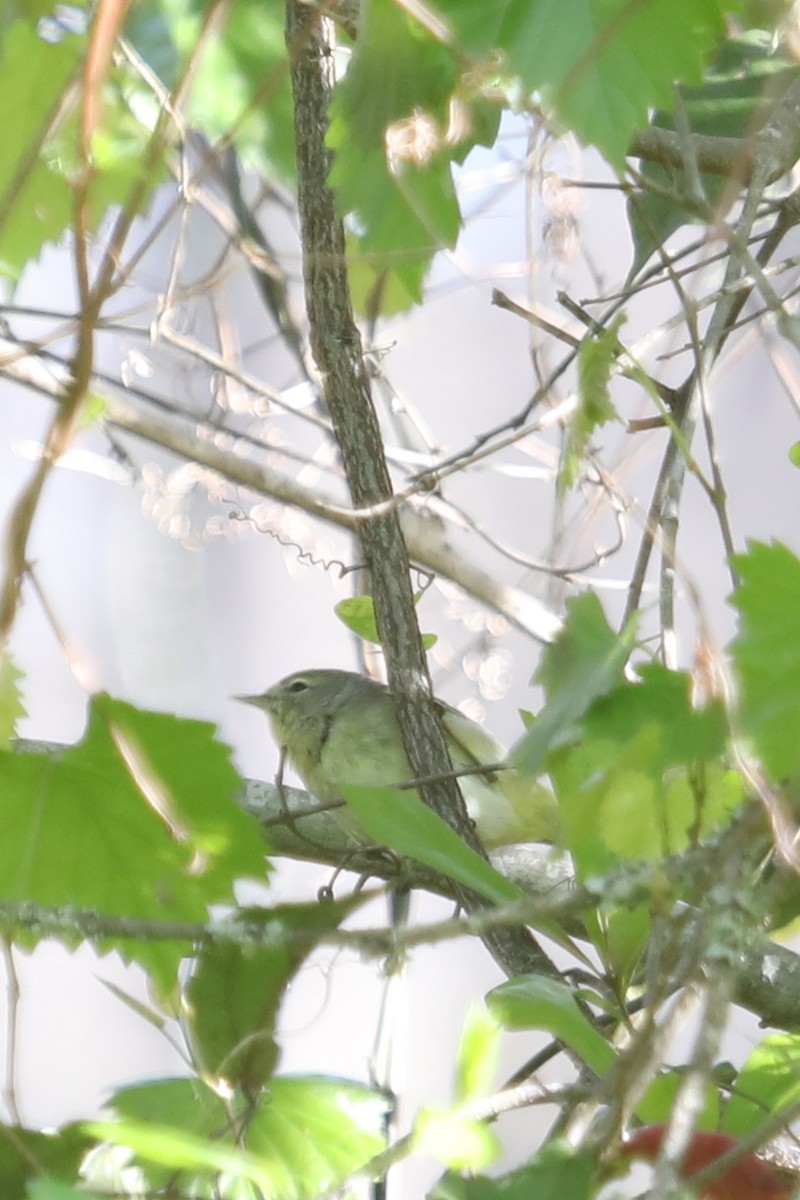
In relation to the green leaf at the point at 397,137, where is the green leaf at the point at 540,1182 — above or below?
below

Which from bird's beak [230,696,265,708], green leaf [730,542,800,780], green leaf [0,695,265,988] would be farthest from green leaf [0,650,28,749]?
bird's beak [230,696,265,708]

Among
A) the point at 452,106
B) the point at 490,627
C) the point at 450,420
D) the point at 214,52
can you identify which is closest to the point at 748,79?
the point at 452,106

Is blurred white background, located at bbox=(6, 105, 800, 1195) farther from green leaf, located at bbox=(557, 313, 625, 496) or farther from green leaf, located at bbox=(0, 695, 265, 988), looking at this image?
green leaf, located at bbox=(557, 313, 625, 496)

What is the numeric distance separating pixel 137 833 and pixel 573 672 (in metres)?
0.26

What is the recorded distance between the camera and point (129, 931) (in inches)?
20.9

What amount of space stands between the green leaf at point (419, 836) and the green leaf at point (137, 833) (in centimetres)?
16

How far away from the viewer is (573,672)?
0.55 meters

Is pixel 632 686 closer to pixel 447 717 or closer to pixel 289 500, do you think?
pixel 289 500

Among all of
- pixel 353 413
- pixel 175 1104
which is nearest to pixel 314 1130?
pixel 175 1104

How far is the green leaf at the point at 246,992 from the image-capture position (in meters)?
0.60

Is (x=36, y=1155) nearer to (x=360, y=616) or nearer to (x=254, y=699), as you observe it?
(x=360, y=616)

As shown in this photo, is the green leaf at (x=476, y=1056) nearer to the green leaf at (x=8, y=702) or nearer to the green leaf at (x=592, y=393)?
the green leaf at (x=592, y=393)

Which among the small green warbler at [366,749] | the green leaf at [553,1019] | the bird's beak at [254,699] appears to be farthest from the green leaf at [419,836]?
the bird's beak at [254,699]

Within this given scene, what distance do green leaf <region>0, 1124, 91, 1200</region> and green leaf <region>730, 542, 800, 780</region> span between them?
0.34 meters
